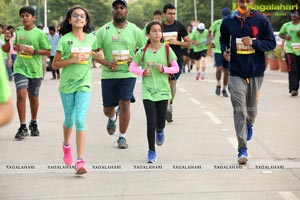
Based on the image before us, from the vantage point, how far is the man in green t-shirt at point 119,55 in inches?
380

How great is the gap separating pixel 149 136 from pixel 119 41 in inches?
56.8

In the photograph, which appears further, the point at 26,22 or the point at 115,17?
the point at 26,22

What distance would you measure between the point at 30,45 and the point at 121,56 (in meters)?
1.74

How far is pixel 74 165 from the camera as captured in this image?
8703 mm

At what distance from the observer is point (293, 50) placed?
17703 millimetres

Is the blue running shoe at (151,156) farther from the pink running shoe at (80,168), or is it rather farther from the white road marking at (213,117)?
the white road marking at (213,117)

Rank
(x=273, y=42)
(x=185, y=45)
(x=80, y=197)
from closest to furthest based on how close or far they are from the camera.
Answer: (x=80, y=197)
(x=273, y=42)
(x=185, y=45)

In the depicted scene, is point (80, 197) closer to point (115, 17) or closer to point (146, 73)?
point (146, 73)

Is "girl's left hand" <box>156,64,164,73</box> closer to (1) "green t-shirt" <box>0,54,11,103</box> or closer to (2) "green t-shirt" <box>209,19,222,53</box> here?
(1) "green t-shirt" <box>0,54,11,103</box>

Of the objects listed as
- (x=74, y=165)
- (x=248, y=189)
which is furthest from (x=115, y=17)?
(x=248, y=189)

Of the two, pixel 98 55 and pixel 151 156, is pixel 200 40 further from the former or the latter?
pixel 151 156

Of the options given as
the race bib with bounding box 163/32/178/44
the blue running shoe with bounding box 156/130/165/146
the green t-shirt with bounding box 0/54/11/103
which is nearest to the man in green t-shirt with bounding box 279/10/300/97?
the race bib with bounding box 163/32/178/44

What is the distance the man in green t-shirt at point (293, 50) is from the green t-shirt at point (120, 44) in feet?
27.6

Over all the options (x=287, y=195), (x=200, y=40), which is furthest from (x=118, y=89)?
(x=200, y=40)
